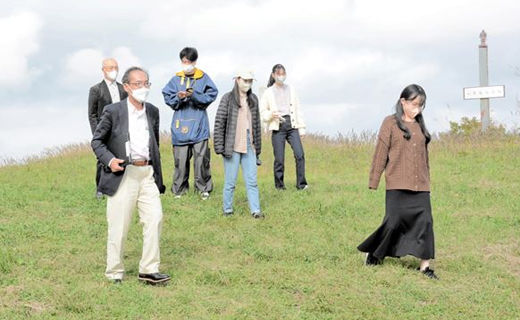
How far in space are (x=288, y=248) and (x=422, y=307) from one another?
2.64 m

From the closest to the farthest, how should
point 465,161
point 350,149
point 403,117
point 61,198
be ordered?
point 403,117 → point 61,198 → point 465,161 → point 350,149

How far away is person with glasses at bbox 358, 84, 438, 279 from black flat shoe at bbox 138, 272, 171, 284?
Answer: 2511mm

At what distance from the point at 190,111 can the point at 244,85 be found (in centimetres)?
180

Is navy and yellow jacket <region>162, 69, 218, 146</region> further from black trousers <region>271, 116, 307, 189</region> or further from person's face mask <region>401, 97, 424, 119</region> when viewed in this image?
person's face mask <region>401, 97, 424, 119</region>

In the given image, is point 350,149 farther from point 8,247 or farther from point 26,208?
point 8,247

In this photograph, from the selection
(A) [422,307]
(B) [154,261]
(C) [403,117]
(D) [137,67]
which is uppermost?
(D) [137,67]

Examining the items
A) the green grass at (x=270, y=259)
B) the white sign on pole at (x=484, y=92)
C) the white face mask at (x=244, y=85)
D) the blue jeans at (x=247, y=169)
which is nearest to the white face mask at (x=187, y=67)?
the white face mask at (x=244, y=85)

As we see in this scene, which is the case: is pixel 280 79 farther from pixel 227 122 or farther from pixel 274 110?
pixel 227 122

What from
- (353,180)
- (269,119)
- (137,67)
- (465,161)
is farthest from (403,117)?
(465,161)

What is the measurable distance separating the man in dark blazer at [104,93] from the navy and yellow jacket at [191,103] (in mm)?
1047

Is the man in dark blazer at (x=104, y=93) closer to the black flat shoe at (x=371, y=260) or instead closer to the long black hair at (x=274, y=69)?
the long black hair at (x=274, y=69)

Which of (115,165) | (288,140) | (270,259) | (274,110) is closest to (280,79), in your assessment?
(274,110)

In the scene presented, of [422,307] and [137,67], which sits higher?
[137,67]

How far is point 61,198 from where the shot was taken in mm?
13523
